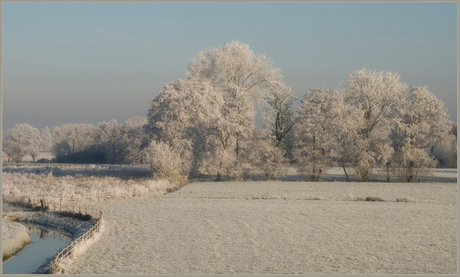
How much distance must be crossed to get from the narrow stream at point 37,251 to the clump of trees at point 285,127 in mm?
21953

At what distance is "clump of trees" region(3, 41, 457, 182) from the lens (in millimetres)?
47594

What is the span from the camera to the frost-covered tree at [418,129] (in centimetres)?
4703

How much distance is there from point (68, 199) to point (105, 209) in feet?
15.8

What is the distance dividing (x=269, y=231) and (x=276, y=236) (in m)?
1.29

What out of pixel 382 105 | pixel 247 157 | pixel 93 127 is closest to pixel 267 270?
pixel 247 157

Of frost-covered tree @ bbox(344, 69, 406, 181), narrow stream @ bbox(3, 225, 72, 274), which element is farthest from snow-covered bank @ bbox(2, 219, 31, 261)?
frost-covered tree @ bbox(344, 69, 406, 181)

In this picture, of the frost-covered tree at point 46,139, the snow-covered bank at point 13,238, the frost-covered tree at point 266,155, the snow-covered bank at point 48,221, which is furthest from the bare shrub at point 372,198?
the frost-covered tree at point 46,139

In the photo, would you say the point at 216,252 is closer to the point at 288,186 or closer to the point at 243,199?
the point at 243,199

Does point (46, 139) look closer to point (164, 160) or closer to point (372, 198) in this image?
point (164, 160)

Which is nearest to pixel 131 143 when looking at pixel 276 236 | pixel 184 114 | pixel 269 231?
pixel 184 114

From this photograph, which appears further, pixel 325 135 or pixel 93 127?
pixel 93 127

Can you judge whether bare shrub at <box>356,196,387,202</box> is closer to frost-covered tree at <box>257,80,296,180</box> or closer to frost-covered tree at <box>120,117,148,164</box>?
frost-covered tree at <box>257,80,296,180</box>

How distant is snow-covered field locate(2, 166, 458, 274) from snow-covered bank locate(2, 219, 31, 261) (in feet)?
13.5

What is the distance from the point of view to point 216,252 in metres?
18.3
